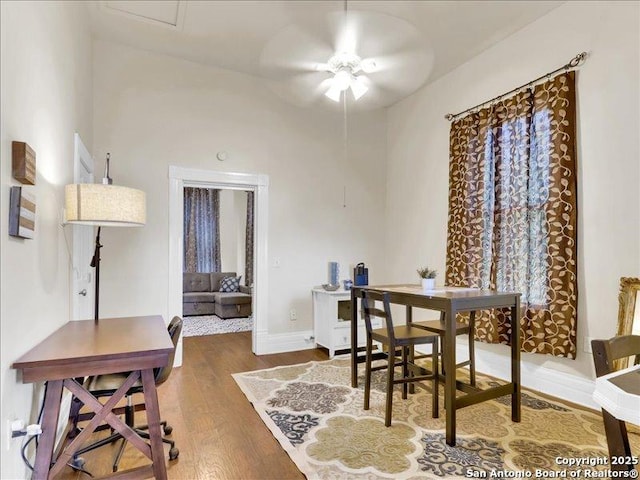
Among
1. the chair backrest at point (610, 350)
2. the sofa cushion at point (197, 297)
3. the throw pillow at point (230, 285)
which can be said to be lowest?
the sofa cushion at point (197, 297)

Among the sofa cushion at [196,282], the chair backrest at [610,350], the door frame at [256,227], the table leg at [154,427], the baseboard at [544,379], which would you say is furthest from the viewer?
the sofa cushion at [196,282]

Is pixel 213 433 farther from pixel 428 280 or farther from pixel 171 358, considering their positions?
pixel 428 280

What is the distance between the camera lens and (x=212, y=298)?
7137 millimetres

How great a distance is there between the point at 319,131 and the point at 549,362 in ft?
11.6

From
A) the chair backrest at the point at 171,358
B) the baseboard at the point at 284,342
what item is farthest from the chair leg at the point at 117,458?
the baseboard at the point at 284,342

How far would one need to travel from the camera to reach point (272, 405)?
2871mm

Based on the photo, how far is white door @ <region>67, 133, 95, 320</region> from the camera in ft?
9.00

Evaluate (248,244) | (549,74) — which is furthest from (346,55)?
(248,244)

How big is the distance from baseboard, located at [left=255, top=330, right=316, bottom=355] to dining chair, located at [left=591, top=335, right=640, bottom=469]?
347 cm

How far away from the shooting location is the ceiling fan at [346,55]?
230cm

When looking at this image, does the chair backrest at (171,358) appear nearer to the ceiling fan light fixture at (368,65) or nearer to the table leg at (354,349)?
the table leg at (354,349)

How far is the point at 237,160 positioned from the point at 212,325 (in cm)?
313

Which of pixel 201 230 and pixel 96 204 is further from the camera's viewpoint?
pixel 201 230

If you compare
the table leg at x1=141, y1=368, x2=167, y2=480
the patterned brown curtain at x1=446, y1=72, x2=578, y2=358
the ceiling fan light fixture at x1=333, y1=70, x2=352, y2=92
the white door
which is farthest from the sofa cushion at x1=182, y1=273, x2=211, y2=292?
the table leg at x1=141, y1=368, x2=167, y2=480
